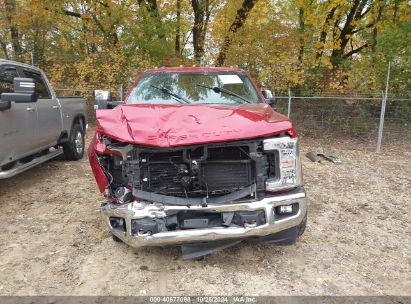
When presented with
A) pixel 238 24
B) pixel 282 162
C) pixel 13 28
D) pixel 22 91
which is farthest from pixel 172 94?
pixel 13 28

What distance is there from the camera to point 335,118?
10547mm

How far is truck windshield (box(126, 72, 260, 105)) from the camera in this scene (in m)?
4.70

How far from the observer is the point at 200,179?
3266mm

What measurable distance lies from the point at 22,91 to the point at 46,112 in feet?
6.09

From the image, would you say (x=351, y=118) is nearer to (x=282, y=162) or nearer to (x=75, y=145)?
(x=75, y=145)

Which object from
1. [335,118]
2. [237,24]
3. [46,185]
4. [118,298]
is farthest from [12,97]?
[237,24]

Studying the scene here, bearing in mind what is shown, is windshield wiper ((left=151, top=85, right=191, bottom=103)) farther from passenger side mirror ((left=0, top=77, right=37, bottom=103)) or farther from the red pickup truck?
passenger side mirror ((left=0, top=77, right=37, bottom=103))

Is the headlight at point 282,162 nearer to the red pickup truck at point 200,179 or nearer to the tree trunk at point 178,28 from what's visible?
the red pickup truck at point 200,179

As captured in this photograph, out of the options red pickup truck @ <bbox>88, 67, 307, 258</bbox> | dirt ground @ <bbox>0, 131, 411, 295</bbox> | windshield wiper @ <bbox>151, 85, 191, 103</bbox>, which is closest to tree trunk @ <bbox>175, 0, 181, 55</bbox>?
windshield wiper @ <bbox>151, 85, 191, 103</bbox>

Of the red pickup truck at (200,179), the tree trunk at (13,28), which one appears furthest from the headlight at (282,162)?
the tree trunk at (13,28)

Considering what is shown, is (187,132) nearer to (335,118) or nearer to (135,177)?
(135,177)

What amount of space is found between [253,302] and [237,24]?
11.1 meters

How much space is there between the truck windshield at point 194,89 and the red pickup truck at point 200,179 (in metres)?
1.14

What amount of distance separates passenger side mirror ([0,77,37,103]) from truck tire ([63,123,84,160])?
285 cm
